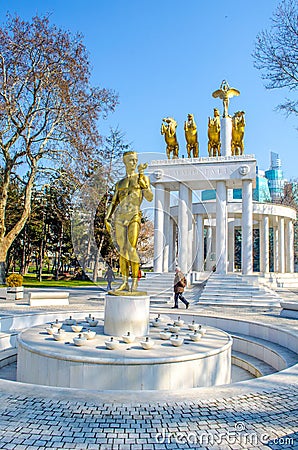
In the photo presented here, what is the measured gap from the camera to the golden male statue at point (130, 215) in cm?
947

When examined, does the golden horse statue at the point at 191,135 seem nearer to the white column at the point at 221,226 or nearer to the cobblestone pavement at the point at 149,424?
the white column at the point at 221,226

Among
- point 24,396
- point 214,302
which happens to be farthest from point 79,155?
point 24,396

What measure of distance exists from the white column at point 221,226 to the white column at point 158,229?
397 cm

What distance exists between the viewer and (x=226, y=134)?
28703 millimetres

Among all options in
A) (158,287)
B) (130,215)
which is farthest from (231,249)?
(130,215)

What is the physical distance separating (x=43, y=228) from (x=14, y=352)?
34.3 m

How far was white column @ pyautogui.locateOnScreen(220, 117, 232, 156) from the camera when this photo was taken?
93.1ft

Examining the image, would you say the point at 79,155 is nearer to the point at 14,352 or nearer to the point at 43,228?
the point at 14,352

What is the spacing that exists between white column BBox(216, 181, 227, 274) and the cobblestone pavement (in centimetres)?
2006

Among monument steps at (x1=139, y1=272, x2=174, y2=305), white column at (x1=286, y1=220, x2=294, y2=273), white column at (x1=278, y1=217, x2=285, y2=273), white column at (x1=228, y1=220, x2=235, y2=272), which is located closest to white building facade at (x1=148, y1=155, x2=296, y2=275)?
monument steps at (x1=139, y1=272, x2=174, y2=305)

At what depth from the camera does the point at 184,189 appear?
27391 mm

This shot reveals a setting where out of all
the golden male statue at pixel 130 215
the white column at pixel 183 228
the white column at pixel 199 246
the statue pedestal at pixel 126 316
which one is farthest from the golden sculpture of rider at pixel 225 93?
the statue pedestal at pixel 126 316

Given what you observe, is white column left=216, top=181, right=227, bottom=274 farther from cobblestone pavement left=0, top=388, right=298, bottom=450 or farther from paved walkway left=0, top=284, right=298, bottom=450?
cobblestone pavement left=0, top=388, right=298, bottom=450

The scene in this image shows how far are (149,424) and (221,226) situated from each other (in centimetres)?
2223
